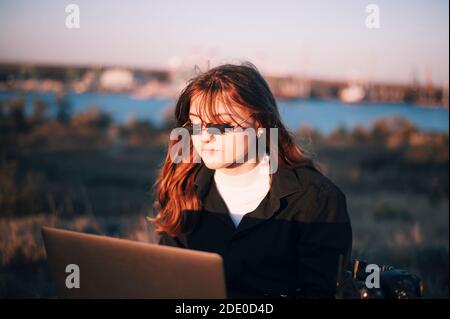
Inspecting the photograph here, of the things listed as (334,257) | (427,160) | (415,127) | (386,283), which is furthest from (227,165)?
(415,127)

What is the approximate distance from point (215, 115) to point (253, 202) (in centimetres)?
43

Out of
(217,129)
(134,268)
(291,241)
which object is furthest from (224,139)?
(134,268)

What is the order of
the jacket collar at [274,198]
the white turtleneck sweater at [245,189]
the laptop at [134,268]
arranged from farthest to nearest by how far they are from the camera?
the white turtleneck sweater at [245,189] → the jacket collar at [274,198] → the laptop at [134,268]

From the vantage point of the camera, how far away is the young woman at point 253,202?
224 cm

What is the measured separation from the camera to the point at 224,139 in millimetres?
2348

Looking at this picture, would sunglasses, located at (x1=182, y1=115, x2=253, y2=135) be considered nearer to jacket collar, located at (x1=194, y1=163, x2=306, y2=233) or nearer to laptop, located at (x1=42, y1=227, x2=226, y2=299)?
jacket collar, located at (x1=194, y1=163, x2=306, y2=233)

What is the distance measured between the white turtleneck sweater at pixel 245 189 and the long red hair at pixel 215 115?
103mm

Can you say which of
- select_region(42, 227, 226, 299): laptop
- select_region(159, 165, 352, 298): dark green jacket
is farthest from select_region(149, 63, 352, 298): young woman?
select_region(42, 227, 226, 299): laptop

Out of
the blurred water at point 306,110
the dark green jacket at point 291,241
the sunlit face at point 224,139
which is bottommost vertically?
the blurred water at point 306,110

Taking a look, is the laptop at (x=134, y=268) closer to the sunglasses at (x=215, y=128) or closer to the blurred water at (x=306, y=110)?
the sunglasses at (x=215, y=128)

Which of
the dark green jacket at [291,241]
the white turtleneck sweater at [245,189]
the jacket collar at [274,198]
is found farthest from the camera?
the white turtleneck sweater at [245,189]

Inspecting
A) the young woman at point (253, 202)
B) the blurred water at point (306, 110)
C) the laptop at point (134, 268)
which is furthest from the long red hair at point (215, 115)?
the blurred water at point (306, 110)

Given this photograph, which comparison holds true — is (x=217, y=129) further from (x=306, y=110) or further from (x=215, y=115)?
(x=306, y=110)

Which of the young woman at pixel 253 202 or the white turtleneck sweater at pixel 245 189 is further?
the white turtleneck sweater at pixel 245 189
